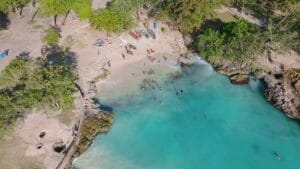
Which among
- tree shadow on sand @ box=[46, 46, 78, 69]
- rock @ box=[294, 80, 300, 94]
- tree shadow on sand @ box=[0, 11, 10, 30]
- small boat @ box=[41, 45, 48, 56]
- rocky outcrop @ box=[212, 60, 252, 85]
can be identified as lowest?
rock @ box=[294, 80, 300, 94]

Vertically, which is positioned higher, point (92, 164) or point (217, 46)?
point (217, 46)

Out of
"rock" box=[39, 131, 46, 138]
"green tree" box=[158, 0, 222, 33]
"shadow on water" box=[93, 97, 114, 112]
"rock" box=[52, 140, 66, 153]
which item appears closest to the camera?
"rock" box=[52, 140, 66, 153]

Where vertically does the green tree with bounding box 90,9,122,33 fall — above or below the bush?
above

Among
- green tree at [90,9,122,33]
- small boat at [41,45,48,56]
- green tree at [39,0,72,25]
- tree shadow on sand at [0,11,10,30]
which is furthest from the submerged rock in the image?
tree shadow on sand at [0,11,10,30]

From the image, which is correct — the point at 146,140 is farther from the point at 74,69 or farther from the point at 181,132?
the point at 74,69

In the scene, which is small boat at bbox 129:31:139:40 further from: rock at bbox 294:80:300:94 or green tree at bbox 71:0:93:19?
rock at bbox 294:80:300:94

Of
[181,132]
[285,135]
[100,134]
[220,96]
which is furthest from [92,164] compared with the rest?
[285,135]
